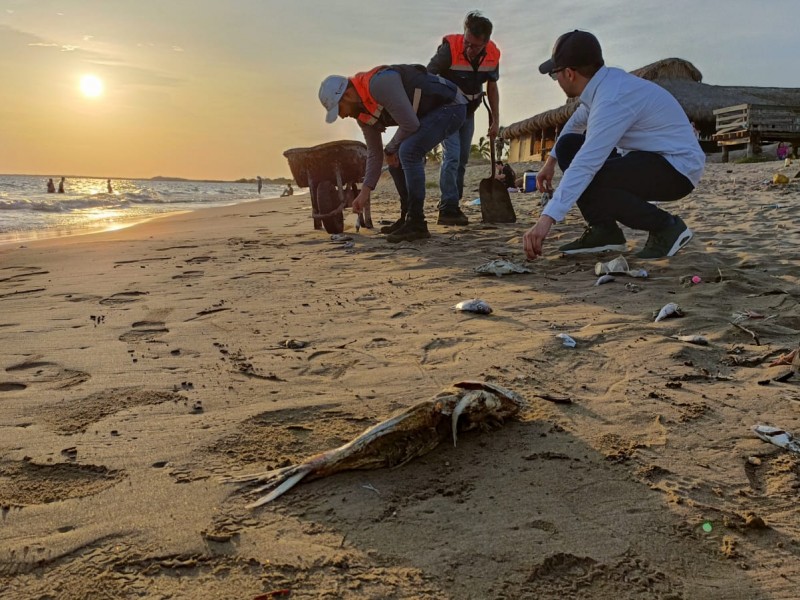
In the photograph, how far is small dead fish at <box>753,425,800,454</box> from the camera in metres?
1.54

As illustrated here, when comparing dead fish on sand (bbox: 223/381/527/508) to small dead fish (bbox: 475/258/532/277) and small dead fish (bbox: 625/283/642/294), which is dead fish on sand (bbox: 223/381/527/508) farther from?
small dead fish (bbox: 475/258/532/277)

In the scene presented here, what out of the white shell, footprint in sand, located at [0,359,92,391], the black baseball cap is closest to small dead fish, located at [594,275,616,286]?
the white shell

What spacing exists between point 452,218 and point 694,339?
382 centimetres

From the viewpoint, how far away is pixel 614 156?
3859mm

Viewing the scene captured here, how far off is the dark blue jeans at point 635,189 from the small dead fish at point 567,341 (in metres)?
1.58

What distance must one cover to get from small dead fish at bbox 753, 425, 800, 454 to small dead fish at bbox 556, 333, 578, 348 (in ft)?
2.66

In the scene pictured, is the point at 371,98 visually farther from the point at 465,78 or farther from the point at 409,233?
the point at 465,78

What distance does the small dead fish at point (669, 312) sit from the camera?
267 cm

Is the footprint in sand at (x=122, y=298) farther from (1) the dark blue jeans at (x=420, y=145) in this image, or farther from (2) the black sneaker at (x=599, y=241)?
(2) the black sneaker at (x=599, y=241)

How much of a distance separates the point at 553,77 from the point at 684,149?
91 cm

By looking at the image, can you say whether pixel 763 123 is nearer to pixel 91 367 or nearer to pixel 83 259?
pixel 83 259

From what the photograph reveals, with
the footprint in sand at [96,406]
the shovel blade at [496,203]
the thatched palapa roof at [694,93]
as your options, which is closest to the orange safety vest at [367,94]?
the shovel blade at [496,203]

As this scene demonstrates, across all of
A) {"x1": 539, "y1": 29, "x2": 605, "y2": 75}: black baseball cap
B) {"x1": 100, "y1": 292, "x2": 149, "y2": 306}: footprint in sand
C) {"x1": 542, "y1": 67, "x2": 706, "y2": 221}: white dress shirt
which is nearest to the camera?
{"x1": 542, "y1": 67, "x2": 706, "y2": 221}: white dress shirt

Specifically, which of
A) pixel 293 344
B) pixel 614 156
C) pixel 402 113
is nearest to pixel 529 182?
pixel 402 113
